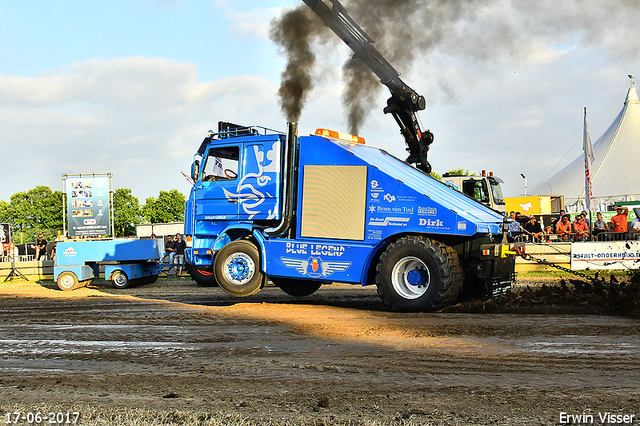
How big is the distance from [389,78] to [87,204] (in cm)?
1172

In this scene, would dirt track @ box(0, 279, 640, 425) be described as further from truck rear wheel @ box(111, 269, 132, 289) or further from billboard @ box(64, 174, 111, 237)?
billboard @ box(64, 174, 111, 237)

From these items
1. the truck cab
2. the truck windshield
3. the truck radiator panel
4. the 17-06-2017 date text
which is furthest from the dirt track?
the truck windshield

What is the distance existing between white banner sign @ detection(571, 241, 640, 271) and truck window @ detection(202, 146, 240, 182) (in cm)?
1011

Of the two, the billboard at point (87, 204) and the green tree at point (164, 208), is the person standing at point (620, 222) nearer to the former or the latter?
the billboard at point (87, 204)

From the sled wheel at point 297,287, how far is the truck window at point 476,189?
24.5 feet

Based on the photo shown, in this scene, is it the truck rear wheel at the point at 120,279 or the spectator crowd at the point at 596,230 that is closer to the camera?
the spectator crowd at the point at 596,230

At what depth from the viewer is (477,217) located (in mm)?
7863

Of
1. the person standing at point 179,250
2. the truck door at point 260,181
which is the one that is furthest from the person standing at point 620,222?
the person standing at point 179,250

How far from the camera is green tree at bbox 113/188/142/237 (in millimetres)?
59969

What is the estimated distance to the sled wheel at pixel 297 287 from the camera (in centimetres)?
1028

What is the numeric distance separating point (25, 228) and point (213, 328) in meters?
61.5

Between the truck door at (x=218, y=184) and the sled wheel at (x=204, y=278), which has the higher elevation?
the truck door at (x=218, y=184)

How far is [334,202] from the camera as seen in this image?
337 inches

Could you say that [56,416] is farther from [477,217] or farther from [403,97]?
[403,97]
